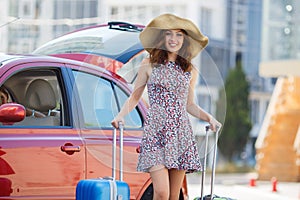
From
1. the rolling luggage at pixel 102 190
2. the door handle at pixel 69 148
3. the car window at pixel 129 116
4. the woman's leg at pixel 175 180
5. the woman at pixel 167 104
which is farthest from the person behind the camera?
the car window at pixel 129 116

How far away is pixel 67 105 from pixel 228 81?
33.7 meters

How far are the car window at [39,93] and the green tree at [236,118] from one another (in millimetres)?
31802

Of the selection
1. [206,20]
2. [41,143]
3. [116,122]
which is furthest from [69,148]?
[206,20]

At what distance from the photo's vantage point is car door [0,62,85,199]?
5879mm

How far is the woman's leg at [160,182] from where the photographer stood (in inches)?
222

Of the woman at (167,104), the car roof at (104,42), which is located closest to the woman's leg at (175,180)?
the woman at (167,104)

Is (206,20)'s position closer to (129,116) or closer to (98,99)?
(129,116)

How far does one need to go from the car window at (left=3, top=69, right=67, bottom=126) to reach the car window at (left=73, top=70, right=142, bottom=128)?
0.60ft

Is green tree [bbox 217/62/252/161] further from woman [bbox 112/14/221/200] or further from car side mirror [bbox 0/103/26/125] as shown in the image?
car side mirror [bbox 0/103/26/125]

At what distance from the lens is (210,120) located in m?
6.07

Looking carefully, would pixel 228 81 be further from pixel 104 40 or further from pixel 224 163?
pixel 104 40

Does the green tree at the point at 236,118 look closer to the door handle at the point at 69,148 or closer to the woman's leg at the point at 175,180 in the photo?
the door handle at the point at 69,148

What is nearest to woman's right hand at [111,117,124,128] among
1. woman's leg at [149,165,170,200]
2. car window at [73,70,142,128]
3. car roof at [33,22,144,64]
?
woman's leg at [149,165,170,200]

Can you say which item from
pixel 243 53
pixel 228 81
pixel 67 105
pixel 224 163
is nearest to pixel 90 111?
pixel 67 105
